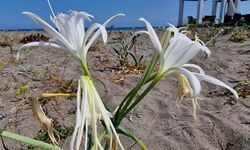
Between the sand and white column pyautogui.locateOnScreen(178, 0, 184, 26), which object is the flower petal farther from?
white column pyautogui.locateOnScreen(178, 0, 184, 26)

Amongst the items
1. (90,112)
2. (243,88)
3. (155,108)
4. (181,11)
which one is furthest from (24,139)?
(181,11)

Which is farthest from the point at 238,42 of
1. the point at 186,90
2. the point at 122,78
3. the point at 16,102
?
the point at 186,90

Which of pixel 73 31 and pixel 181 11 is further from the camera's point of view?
pixel 181 11

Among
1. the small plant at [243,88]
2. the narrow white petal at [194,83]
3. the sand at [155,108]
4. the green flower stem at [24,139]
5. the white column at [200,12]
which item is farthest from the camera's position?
the white column at [200,12]

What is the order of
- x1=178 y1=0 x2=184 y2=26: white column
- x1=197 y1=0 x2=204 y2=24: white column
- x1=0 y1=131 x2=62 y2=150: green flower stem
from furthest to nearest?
x1=178 y1=0 x2=184 y2=26: white column
x1=197 y1=0 x2=204 y2=24: white column
x1=0 y1=131 x2=62 y2=150: green flower stem

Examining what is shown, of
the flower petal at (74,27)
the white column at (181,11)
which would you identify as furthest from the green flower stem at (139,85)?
the white column at (181,11)

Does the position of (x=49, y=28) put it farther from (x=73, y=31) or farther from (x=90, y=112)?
(x=90, y=112)

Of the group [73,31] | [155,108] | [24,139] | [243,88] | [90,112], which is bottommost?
[155,108]

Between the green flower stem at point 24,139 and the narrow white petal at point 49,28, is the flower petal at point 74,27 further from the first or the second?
the green flower stem at point 24,139

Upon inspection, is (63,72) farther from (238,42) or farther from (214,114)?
(238,42)

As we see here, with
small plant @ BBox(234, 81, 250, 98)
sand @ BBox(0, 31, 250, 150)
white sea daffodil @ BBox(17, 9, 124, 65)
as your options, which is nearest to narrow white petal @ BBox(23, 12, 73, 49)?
white sea daffodil @ BBox(17, 9, 124, 65)
